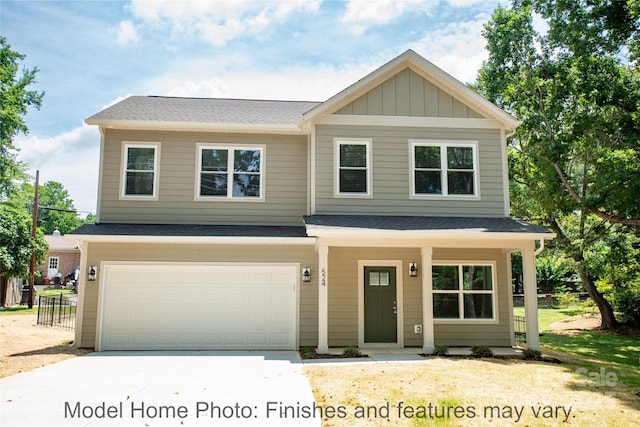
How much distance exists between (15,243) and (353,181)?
1736 cm

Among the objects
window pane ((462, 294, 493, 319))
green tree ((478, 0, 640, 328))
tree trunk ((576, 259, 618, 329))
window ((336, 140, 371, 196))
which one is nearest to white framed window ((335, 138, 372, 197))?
window ((336, 140, 371, 196))

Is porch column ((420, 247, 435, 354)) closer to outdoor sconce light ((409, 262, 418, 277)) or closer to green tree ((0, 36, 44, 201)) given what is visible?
outdoor sconce light ((409, 262, 418, 277))

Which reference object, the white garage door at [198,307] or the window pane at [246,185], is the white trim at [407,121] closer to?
the window pane at [246,185]

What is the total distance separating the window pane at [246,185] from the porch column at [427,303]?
464 centimetres

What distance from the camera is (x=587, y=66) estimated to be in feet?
48.9

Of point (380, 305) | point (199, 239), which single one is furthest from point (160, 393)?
point (380, 305)

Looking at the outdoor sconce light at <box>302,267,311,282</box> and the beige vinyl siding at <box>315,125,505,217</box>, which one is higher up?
the beige vinyl siding at <box>315,125,505,217</box>

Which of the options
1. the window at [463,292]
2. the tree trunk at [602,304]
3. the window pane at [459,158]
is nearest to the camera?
the window at [463,292]

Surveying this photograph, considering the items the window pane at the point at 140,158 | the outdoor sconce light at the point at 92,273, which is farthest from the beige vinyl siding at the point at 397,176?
the outdoor sconce light at the point at 92,273

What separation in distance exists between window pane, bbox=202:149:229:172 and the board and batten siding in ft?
12.0

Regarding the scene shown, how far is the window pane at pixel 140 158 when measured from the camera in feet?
44.0

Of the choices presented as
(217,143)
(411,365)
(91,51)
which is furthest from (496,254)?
(91,51)

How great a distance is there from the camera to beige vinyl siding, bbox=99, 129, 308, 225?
43.5ft

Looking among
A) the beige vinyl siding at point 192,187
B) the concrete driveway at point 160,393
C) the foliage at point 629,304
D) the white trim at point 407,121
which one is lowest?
the concrete driveway at point 160,393
